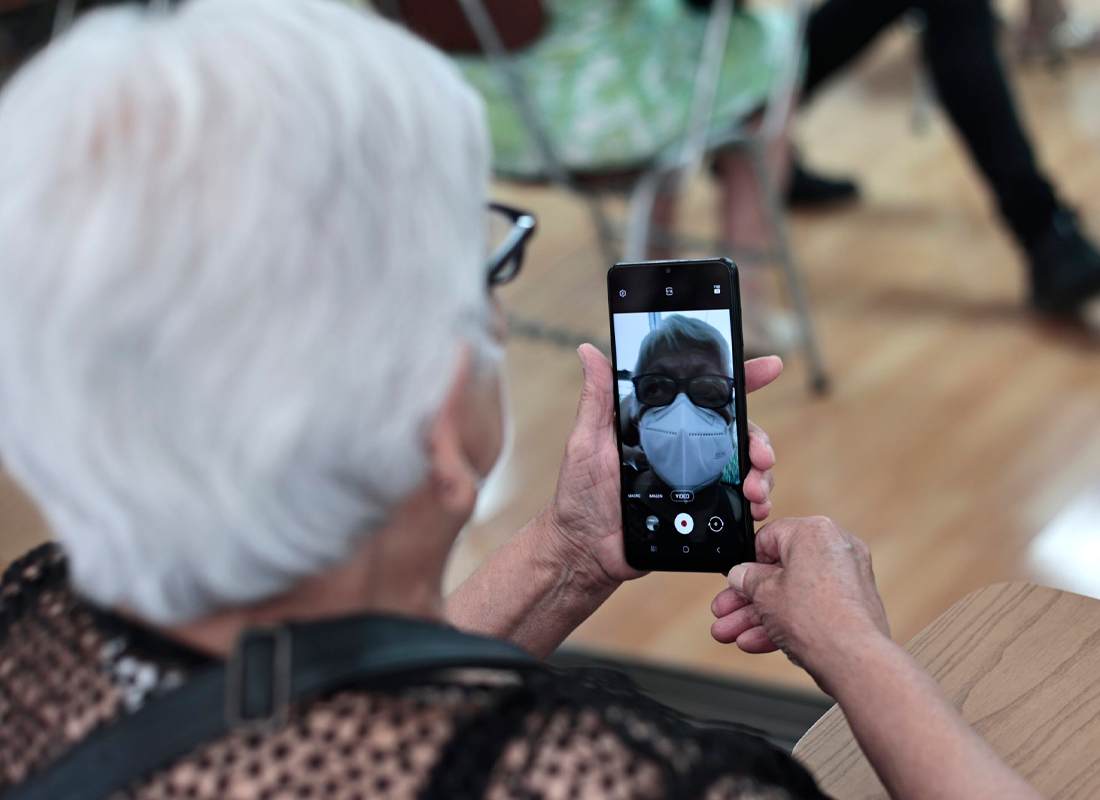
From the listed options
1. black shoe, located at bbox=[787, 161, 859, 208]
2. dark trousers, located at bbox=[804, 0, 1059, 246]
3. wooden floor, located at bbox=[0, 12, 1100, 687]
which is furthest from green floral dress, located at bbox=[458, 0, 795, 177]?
black shoe, located at bbox=[787, 161, 859, 208]

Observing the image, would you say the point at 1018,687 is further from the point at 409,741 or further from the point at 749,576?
the point at 409,741

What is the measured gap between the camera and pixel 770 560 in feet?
2.79

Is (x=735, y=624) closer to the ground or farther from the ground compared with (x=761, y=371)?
closer to the ground

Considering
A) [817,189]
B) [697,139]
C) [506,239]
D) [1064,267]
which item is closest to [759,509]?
[506,239]

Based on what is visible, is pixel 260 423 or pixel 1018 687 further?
pixel 1018 687

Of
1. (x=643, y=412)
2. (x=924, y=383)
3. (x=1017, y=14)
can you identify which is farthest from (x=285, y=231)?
(x=1017, y=14)

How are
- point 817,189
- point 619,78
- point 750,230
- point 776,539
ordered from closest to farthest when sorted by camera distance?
point 776,539 → point 619,78 → point 750,230 → point 817,189

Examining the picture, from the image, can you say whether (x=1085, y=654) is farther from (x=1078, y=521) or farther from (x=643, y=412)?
(x=1078, y=521)

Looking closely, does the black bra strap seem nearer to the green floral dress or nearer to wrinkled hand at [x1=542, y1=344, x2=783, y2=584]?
wrinkled hand at [x1=542, y1=344, x2=783, y2=584]

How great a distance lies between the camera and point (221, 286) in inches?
17.8

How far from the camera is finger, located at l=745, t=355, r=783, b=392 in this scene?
88cm

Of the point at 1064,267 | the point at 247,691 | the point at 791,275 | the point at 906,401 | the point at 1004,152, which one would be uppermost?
the point at 247,691

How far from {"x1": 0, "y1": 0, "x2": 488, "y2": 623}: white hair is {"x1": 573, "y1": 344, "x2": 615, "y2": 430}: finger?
0.36 metres

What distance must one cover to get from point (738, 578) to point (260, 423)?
47 centimetres
